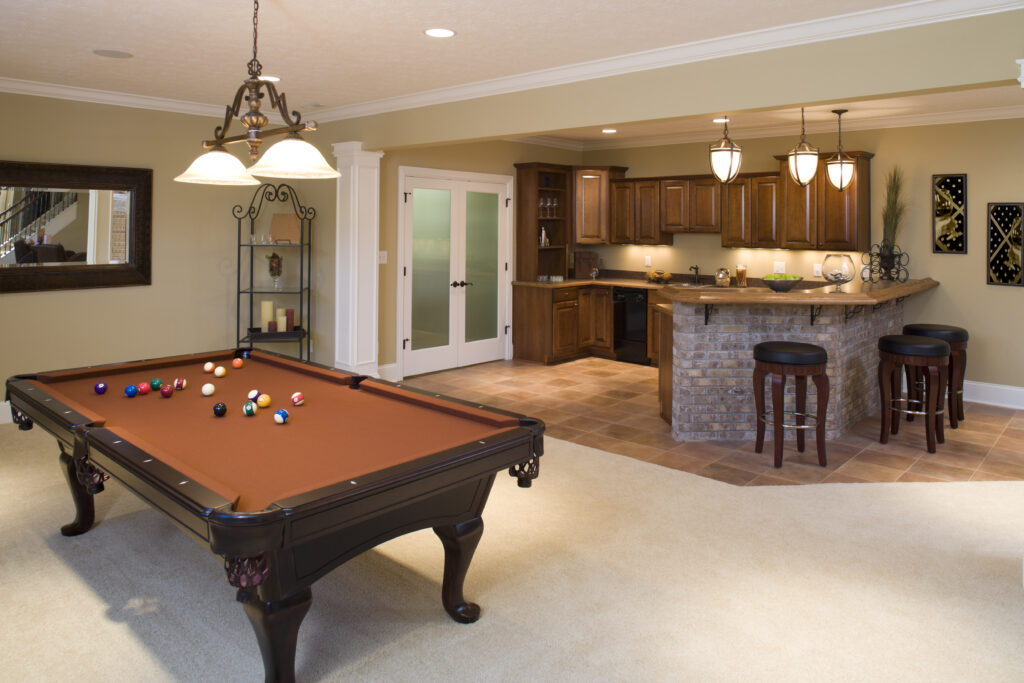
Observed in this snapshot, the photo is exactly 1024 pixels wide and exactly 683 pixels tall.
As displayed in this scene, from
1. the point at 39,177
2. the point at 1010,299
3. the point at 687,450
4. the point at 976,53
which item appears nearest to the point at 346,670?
the point at 687,450

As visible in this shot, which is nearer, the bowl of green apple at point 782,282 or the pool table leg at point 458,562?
the pool table leg at point 458,562

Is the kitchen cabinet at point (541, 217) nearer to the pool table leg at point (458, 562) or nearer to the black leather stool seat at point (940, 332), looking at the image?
the black leather stool seat at point (940, 332)

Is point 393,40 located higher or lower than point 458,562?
higher

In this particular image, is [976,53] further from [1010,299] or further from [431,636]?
[1010,299]

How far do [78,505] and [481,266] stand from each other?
5011 millimetres

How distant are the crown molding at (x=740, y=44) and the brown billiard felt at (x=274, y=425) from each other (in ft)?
7.72

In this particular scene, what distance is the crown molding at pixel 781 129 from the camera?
6148mm

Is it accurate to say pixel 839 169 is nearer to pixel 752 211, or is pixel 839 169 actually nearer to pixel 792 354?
pixel 752 211

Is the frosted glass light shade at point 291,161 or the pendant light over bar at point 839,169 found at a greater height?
the pendant light over bar at point 839,169

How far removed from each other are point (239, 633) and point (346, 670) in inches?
19.1

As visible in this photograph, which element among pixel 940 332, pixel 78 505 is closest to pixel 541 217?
pixel 940 332

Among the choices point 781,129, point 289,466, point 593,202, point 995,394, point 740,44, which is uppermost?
point 781,129

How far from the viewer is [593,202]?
840 cm

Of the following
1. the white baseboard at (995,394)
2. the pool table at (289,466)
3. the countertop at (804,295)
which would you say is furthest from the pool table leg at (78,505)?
the white baseboard at (995,394)
